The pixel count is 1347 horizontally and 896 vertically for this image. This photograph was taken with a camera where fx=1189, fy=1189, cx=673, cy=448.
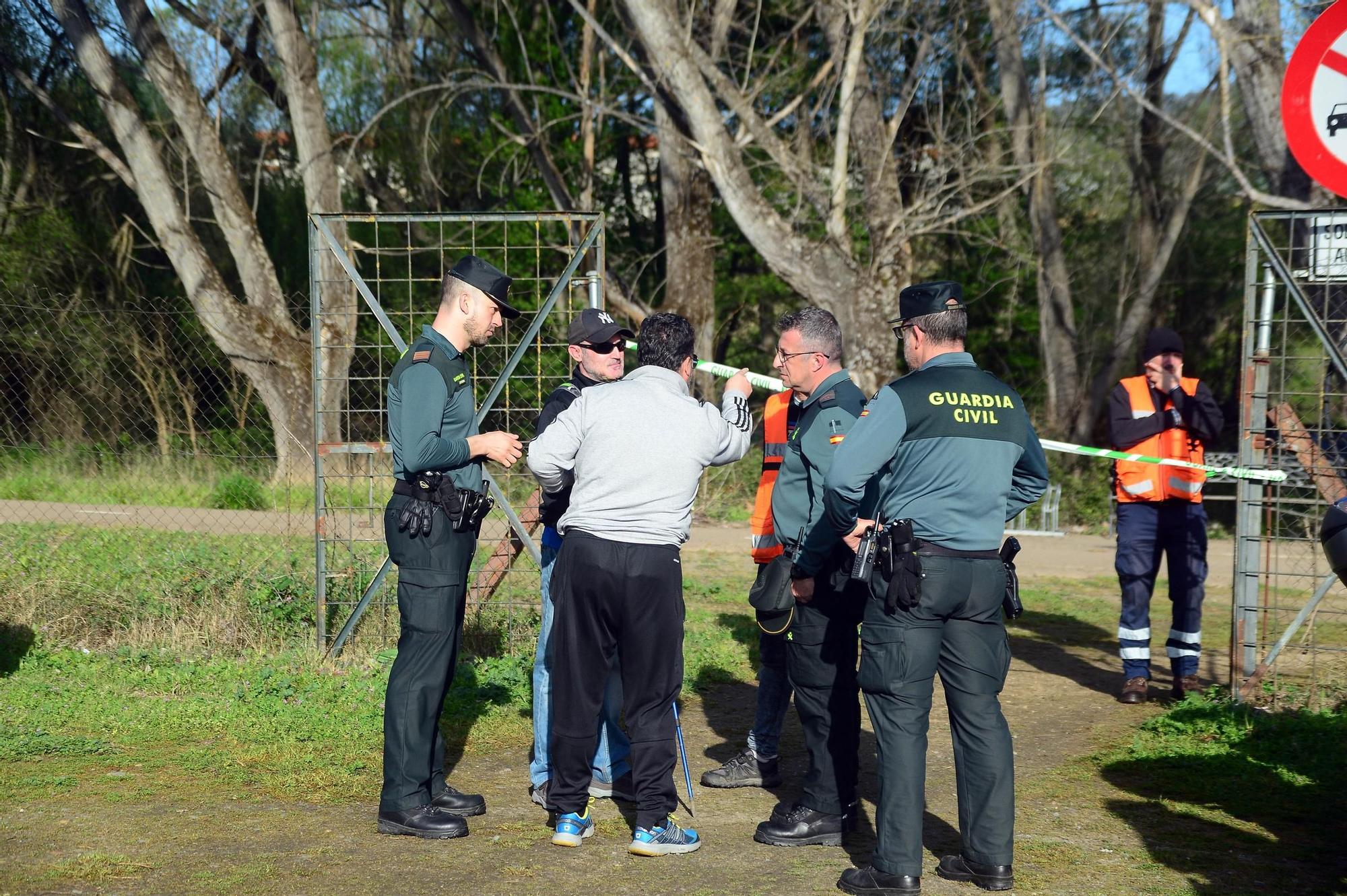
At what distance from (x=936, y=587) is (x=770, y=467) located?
1283mm

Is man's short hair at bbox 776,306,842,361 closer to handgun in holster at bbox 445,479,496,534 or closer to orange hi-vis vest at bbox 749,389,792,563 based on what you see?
orange hi-vis vest at bbox 749,389,792,563

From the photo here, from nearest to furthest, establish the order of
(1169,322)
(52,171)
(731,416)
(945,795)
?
1. (731,416)
2. (945,795)
3. (52,171)
4. (1169,322)

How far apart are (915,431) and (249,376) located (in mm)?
12090

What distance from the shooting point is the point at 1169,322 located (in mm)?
21891

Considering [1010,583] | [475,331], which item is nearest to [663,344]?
[475,331]

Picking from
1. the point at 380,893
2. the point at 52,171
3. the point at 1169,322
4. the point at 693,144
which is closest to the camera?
the point at 380,893

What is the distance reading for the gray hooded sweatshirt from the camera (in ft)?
14.3

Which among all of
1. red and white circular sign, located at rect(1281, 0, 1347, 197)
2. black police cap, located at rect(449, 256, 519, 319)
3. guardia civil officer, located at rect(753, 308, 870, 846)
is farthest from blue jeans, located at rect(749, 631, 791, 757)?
red and white circular sign, located at rect(1281, 0, 1347, 197)

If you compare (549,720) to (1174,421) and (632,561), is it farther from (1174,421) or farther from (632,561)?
(1174,421)

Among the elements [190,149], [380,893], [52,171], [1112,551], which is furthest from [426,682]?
[52,171]

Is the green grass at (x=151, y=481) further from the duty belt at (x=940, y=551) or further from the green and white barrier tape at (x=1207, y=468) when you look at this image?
the duty belt at (x=940, y=551)

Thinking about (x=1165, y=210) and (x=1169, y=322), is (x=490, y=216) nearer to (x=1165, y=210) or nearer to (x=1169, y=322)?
(x=1165, y=210)

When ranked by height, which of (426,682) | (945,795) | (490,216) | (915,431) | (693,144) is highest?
(693,144)

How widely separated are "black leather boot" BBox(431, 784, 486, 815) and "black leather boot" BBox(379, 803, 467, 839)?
9.0 inches
